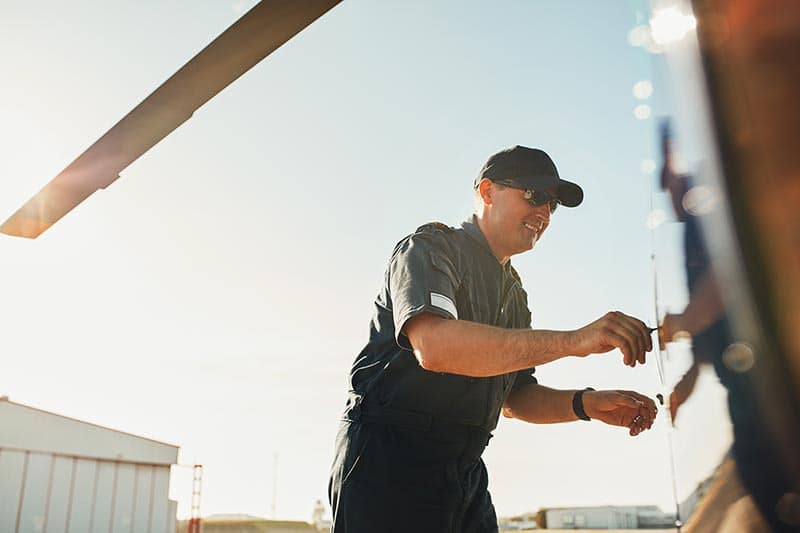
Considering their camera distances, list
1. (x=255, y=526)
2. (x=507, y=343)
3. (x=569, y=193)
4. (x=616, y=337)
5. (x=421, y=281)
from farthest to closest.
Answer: (x=255, y=526)
(x=569, y=193)
(x=421, y=281)
(x=507, y=343)
(x=616, y=337)

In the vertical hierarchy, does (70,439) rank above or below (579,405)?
above

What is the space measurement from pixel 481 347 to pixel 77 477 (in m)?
12.3

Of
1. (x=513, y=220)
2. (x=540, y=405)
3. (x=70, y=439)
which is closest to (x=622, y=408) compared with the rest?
(x=540, y=405)

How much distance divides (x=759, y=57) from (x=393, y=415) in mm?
1486

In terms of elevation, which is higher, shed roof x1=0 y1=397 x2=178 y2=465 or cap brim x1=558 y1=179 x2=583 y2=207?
shed roof x1=0 y1=397 x2=178 y2=465

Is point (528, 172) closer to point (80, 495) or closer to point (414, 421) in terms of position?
point (414, 421)

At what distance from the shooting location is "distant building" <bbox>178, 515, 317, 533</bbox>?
18391 millimetres

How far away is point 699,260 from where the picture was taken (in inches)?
15.1

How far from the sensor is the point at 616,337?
1.12m

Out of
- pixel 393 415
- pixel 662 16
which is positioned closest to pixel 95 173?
pixel 393 415

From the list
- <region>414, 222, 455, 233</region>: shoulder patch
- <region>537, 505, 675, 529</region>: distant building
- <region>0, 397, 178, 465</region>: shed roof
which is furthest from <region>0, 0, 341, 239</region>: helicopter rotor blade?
<region>537, 505, 675, 529</region>: distant building

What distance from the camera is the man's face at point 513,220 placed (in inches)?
→ 76.9

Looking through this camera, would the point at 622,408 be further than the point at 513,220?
No

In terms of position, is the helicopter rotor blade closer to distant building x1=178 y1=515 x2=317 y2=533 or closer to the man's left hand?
the man's left hand
